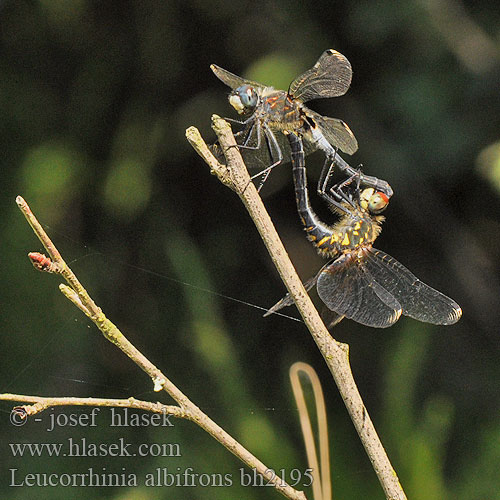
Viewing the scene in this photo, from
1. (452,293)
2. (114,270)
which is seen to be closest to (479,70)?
(452,293)

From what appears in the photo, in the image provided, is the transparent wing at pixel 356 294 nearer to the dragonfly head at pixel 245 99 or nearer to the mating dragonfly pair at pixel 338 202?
the mating dragonfly pair at pixel 338 202

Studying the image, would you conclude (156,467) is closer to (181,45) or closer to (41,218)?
(41,218)

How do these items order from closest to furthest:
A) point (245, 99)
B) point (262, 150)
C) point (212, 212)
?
point (245, 99) → point (262, 150) → point (212, 212)

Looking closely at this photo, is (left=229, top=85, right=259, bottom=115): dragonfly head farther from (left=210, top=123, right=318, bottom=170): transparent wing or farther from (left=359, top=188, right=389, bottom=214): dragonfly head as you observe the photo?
(left=359, top=188, right=389, bottom=214): dragonfly head

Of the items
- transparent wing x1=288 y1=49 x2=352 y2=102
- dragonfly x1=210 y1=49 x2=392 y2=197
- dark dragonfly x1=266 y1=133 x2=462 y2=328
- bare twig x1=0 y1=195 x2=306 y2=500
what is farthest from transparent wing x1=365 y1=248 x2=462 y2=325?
bare twig x1=0 y1=195 x2=306 y2=500

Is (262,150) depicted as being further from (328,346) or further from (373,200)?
(328,346)

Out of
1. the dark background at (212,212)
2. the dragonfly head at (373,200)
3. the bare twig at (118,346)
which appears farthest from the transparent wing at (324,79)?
the dark background at (212,212)

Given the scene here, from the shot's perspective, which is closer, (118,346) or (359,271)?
(118,346)

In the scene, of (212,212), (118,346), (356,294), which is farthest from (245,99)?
(212,212)
